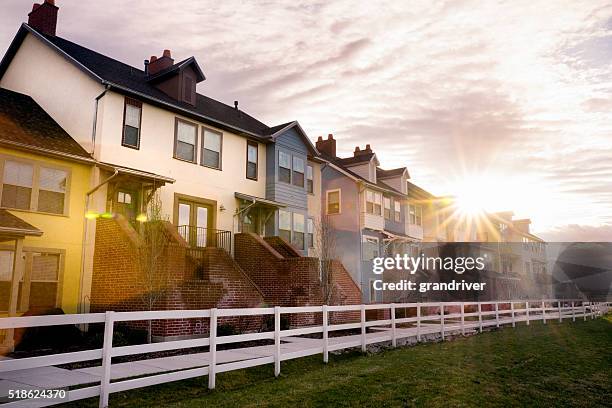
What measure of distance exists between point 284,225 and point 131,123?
9.30 meters

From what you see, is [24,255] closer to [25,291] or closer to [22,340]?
[25,291]

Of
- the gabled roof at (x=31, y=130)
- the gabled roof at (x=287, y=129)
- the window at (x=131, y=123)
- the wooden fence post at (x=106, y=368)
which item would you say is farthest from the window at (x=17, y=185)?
the gabled roof at (x=287, y=129)

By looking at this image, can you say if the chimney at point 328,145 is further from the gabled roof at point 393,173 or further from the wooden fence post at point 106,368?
the wooden fence post at point 106,368

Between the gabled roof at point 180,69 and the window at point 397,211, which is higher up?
the gabled roof at point 180,69

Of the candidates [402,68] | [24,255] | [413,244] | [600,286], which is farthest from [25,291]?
[600,286]

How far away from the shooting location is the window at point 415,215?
39.8m

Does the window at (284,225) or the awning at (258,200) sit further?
the window at (284,225)

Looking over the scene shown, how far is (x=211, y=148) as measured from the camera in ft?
70.3

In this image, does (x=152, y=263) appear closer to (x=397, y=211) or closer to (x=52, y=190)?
(x=52, y=190)

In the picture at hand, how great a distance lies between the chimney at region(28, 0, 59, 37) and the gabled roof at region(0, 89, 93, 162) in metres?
3.57

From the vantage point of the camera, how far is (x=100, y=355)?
7.38 m

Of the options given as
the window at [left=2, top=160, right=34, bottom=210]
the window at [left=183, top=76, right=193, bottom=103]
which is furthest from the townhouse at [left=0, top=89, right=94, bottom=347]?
the window at [left=183, top=76, right=193, bottom=103]

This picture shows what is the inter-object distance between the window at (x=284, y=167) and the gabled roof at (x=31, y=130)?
9874mm

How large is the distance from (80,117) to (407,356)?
14020 mm
